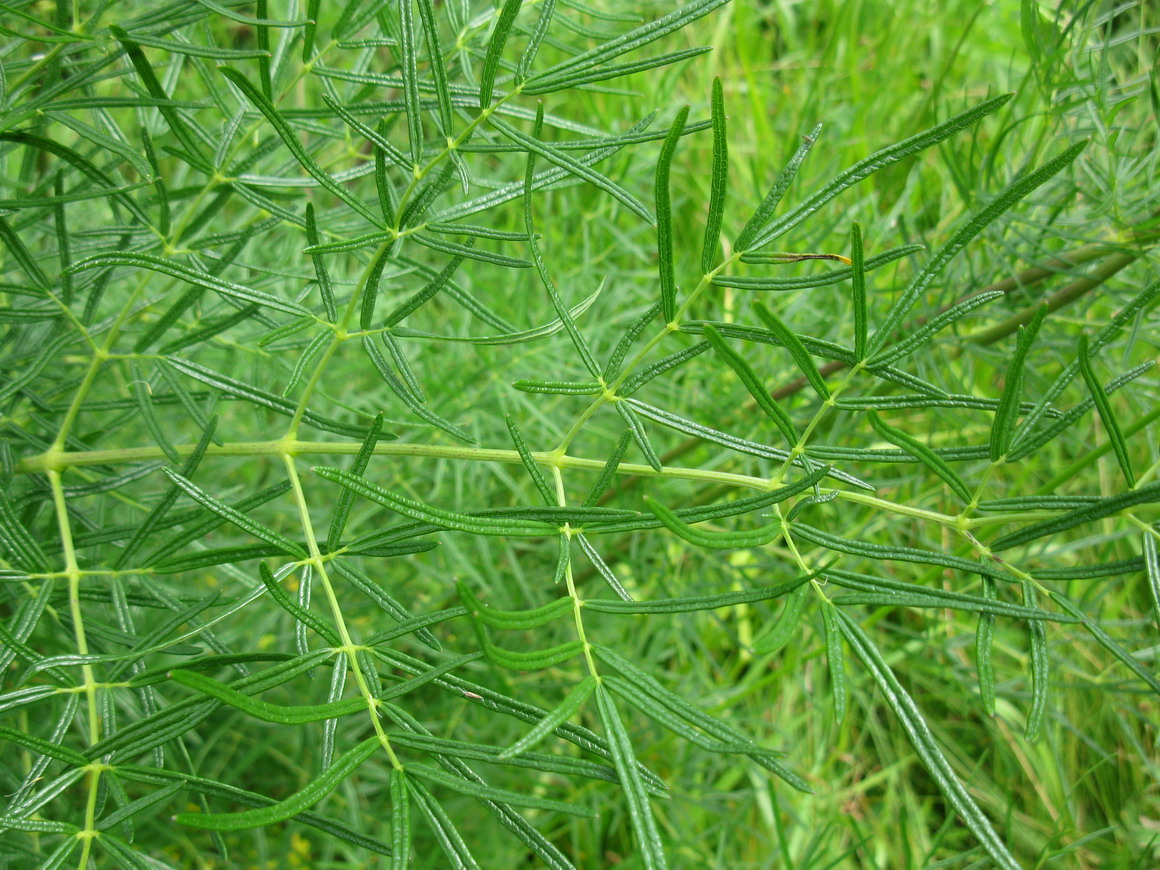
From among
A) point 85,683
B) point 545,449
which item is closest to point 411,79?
point 85,683

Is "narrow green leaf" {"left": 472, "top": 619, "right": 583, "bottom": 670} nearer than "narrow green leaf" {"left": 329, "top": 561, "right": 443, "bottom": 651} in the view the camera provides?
Yes

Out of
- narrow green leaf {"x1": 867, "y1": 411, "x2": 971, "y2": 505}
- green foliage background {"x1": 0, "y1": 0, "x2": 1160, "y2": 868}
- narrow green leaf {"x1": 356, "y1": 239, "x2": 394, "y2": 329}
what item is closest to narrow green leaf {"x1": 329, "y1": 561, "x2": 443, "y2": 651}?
green foliage background {"x1": 0, "y1": 0, "x2": 1160, "y2": 868}

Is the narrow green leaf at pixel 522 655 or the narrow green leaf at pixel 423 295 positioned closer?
the narrow green leaf at pixel 522 655

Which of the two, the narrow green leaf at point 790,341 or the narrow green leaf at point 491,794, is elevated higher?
the narrow green leaf at point 790,341

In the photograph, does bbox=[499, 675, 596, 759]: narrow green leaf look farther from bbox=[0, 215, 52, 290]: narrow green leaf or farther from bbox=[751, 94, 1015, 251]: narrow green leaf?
bbox=[0, 215, 52, 290]: narrow green leaf

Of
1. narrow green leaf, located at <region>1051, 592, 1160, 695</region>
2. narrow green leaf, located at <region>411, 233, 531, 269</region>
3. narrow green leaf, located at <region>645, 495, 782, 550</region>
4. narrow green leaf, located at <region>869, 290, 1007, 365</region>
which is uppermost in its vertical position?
narrow green leaf, located at <region>869, 290, 1007, 365</region>

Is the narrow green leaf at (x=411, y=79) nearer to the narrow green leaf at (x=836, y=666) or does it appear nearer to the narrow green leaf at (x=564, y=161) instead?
the narrow green leaf at (x=564, y=161)

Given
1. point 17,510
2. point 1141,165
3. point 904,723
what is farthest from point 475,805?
point 1141,165

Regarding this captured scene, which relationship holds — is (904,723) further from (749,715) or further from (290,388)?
(749,715)

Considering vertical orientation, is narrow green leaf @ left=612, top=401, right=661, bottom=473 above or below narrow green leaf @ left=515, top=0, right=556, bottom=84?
below

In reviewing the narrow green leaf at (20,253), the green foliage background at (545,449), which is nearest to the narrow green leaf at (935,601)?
the green foliage background at (545,449)
